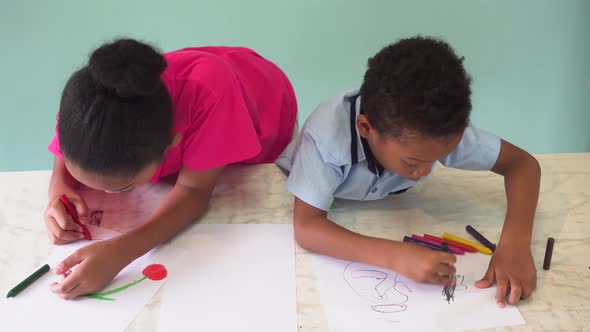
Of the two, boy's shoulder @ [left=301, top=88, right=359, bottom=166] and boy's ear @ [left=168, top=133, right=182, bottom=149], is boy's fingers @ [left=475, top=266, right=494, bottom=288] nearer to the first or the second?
boy's shoulder @ [left=301, top=88, right=359, bottom=166]

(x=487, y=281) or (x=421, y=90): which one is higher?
(x=421, y=90)

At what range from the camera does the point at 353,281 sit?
0.72 meters

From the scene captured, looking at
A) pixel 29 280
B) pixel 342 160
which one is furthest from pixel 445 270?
pixel 29 280

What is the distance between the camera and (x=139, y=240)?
77 cm

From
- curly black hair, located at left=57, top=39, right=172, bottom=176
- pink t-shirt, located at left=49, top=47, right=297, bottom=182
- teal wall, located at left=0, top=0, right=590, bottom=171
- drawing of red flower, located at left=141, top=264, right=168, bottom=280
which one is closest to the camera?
curly black hair, located at left=57, top=39, right=172, bottom=176

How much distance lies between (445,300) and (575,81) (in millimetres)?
1461

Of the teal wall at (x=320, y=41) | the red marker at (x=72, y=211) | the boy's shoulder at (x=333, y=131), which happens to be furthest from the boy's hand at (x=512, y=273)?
the teal wall at (x=320, y=41)

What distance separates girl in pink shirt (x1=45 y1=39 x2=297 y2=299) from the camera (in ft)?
2.10

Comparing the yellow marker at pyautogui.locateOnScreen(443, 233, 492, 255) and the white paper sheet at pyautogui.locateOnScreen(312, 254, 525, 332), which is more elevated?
the yellow marker at pyautogui.locateOnScreen(443, 233, 492, 255)

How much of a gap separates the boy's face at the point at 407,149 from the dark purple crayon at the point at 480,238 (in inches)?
5.6

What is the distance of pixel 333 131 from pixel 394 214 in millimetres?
186

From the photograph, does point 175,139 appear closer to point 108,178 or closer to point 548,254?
point 108,178

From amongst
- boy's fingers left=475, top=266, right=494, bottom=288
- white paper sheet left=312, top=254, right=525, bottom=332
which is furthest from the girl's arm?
boy's fingers left=475, top=266, right=494, bottom=288

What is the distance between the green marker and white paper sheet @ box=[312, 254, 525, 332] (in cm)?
40
